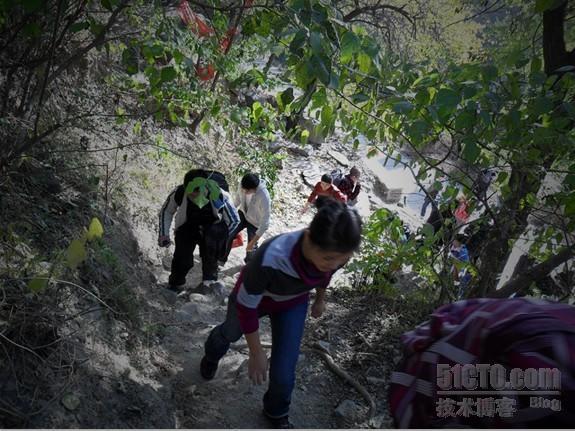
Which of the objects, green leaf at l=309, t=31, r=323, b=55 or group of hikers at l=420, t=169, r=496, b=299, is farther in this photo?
group of hikers at l=420, t=169, r=496, b=299

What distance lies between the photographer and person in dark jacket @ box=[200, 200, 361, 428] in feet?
6.82

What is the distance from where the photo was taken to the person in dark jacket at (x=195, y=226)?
416 cm

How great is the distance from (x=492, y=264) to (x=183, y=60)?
2.99 metres

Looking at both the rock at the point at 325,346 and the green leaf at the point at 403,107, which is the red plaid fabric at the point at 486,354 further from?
the rock at the point at 325,346

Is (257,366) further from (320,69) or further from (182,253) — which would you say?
(182,253)

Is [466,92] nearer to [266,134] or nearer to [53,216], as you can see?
[266,134]

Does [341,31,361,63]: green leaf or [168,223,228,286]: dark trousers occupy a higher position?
[341,31,361,63]: green leaf

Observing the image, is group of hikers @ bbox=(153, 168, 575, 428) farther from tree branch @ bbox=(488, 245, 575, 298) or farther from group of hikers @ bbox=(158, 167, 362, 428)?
tree branch @ bbox=(488, 245, 575, 298)

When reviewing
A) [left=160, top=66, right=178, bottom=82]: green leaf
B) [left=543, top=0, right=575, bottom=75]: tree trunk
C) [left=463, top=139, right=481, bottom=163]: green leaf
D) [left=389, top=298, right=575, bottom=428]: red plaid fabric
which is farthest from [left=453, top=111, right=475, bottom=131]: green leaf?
[left=543, top=0, right=575, bottom=75]: tree trunk

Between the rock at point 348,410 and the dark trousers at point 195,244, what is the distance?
2.04 metres

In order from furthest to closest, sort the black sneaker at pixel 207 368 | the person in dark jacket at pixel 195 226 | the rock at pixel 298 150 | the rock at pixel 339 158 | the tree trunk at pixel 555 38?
the rock at pixel 339 158 → the rock at pixel 298 150 → the person in dark jacket at pixel 195 226 → the tree trunk at pixel 555 38 → the black sneaker at pixel 207 368

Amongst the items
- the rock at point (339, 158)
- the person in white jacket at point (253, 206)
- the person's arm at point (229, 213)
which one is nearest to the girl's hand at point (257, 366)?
the person's arm at point (229, 213)

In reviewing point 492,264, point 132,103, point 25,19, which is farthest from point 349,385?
point 132,103

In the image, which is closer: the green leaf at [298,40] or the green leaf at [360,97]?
the green leaf at [298,40]
